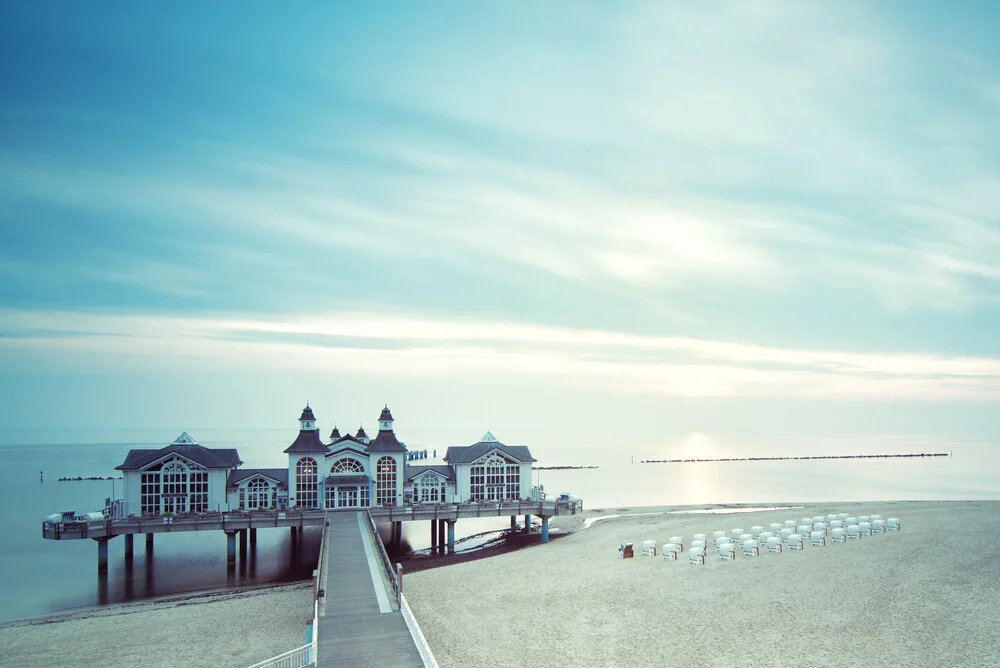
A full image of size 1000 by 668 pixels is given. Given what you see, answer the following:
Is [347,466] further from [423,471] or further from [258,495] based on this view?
[258,495]

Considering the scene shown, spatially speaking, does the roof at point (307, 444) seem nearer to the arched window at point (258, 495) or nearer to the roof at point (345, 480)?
the roof at point (345, 480)

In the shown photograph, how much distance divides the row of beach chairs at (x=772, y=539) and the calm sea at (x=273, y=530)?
72.2 ft

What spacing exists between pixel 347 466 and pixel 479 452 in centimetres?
1002

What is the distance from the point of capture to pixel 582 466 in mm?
148375

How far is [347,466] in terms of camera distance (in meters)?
50.7

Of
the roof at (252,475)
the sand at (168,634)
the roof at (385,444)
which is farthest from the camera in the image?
the roof at (385,444)

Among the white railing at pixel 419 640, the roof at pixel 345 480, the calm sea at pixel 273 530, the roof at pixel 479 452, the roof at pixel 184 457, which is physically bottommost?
the calm sea at pixel 273 530

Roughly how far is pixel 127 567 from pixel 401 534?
21180 millimetres

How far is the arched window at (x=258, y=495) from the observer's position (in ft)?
161

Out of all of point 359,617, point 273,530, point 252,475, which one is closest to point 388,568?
point 359,617

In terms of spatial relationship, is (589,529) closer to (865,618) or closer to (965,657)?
(865,618)

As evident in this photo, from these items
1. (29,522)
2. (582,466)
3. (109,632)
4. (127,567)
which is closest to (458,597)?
(109,632)

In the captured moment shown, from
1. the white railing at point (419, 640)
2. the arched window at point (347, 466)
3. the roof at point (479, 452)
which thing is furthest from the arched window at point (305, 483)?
the white railing at point (419, 640)

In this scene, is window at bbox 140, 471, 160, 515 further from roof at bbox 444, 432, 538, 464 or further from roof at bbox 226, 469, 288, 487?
roof at bbox 444, 432, 538, 464
